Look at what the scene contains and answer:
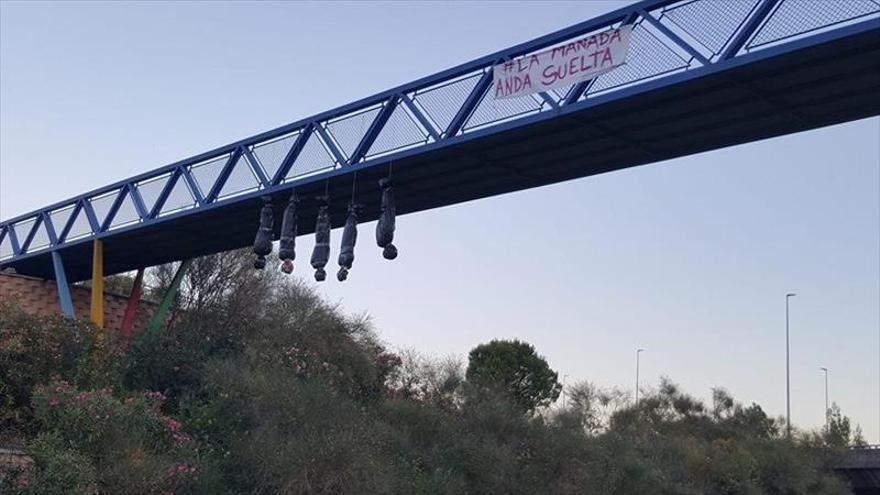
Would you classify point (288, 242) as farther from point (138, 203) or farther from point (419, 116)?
point (138, 203)

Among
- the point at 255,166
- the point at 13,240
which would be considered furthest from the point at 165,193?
the point at 13,240

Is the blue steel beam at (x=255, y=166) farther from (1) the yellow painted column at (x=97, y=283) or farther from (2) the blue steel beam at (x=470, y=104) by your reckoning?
(1) the yellow painted column at (x=97, y=283)

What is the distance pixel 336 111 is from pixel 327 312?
11072 mm

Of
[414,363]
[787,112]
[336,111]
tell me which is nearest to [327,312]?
[414,363]

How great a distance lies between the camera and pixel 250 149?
25641 millimetres

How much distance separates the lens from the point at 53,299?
108 ft

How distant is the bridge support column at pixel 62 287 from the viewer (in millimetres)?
30234

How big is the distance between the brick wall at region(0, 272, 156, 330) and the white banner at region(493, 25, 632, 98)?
696 inches

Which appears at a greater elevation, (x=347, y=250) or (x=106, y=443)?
(x=347, y=250)

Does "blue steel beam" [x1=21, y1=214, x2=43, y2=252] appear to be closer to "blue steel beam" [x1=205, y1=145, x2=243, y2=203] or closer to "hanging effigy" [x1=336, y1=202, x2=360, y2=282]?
"blue steel beam" [x1=205, y1=145, x2=243, y2=203]

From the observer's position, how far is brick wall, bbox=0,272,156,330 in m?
32.1

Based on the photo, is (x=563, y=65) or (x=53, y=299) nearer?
(x=563, y=65)

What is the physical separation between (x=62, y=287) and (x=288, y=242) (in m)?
12.2

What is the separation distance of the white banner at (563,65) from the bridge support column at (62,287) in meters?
16.3
